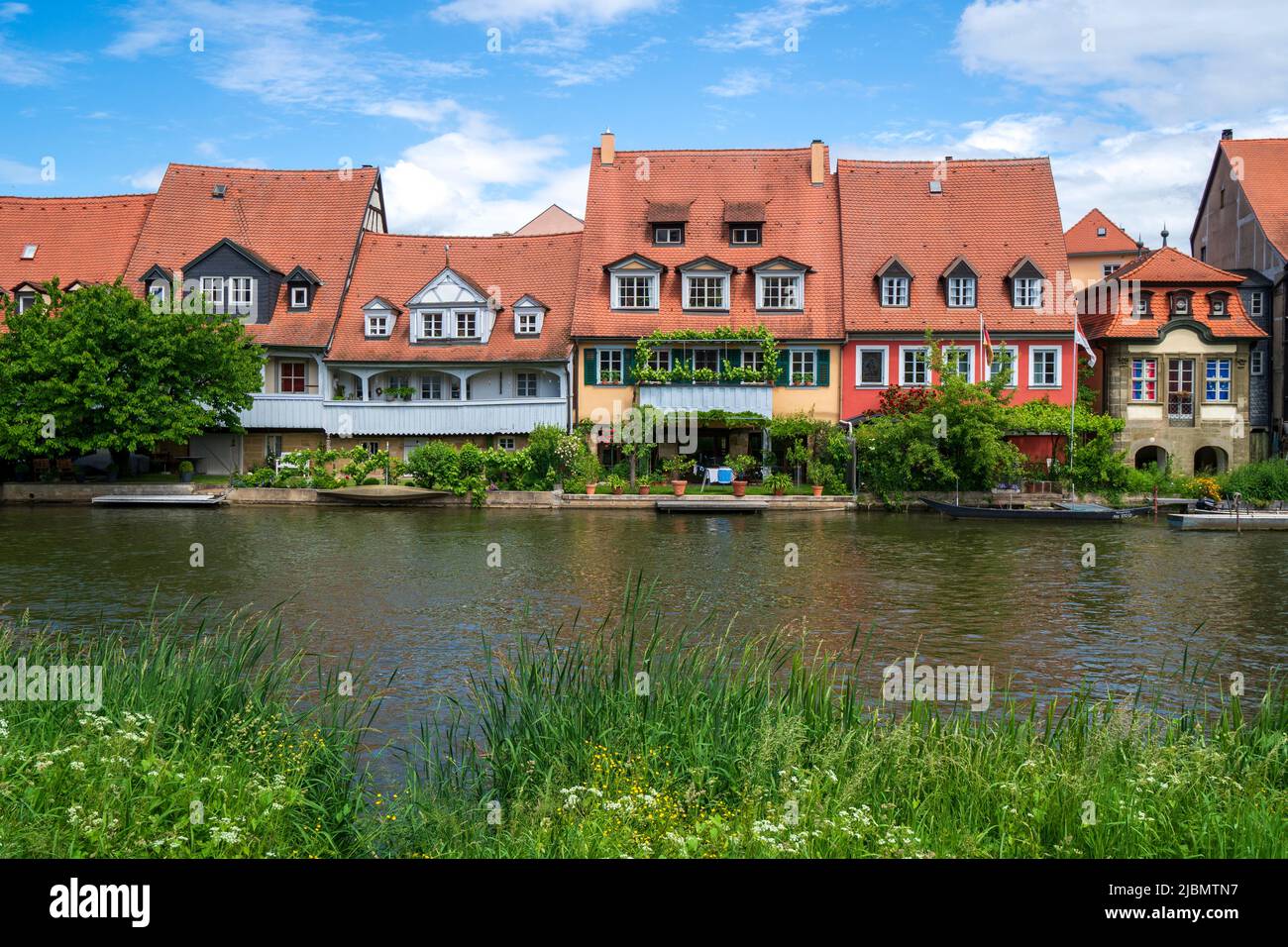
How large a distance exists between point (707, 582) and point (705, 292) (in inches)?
1040

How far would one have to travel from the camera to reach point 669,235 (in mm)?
51500

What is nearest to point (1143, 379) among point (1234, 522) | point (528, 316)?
point (1234, 522)

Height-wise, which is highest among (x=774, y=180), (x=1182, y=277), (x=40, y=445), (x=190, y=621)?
(x=774, y=180)

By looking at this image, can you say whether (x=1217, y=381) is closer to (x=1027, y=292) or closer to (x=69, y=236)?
(x=1027, y=292)

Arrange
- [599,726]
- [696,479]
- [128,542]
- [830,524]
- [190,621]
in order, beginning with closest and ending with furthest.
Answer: [599,726]
[190,621]
[128,542]
[830,524]
[696,479]

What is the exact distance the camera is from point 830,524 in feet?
124

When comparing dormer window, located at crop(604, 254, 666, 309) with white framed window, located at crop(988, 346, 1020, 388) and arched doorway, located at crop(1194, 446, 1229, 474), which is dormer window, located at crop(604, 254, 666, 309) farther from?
arched doorway, located at crop(1194, 446, 1229, 474)

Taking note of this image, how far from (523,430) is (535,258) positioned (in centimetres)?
916

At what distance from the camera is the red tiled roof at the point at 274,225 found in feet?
167

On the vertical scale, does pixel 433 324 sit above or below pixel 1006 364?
above

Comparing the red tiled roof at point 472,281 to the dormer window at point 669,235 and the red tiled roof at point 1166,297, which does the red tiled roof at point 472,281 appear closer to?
the dormer window at point 669,235
